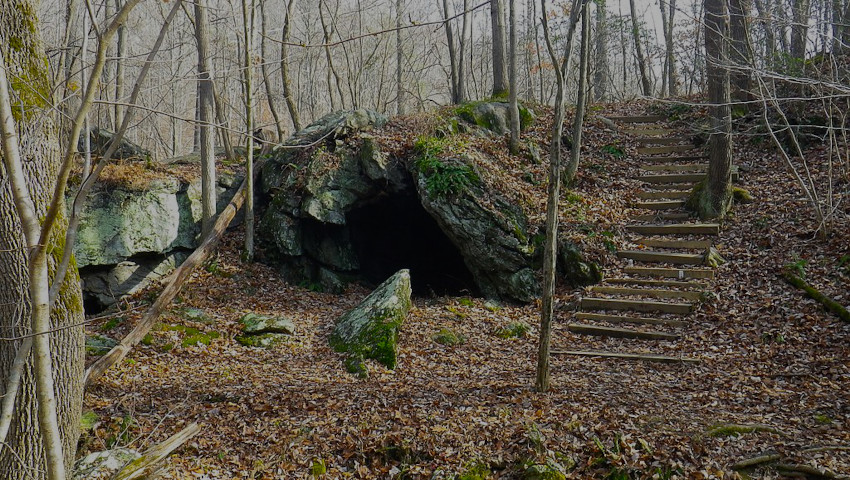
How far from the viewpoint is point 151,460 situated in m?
5.25

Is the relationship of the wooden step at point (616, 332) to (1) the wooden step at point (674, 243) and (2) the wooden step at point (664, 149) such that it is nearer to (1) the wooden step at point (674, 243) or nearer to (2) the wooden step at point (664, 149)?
(1) the wooden step at point (674, 243)

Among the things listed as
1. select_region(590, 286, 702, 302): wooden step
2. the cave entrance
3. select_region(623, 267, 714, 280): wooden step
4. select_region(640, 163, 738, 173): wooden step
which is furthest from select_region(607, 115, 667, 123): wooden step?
select_region(590, 286, 702, 302): wooden step

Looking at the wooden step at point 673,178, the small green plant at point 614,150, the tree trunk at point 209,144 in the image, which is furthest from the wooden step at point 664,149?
the tree trunk at point 209,144

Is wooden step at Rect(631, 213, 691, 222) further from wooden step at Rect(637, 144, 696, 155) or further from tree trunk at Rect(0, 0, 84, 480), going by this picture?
tree trunk at Rect(0, 0, 84, 480)

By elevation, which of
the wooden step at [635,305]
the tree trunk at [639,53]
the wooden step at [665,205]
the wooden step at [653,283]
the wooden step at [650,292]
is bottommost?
the wooden step at [635,305]

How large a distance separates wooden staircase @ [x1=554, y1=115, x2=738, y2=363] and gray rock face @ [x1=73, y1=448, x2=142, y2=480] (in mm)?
5628

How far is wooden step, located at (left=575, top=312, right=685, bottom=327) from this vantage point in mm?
8883

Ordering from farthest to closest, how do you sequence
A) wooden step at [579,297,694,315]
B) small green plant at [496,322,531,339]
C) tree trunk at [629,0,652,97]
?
1. tree trunk at [629,0,652,97]
2. small green plant at [496,322,531,339]
3. wooden step at [579,297,694,315]

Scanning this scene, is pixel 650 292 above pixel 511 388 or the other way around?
above

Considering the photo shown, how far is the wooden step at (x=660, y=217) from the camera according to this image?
1120 centimetres

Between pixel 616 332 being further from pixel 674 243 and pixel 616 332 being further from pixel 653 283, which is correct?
pixel 674 243

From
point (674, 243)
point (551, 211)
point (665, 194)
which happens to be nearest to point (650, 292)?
point (674, 243)

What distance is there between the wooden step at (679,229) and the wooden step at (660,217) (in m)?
0.31

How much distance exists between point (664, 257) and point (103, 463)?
903cm
